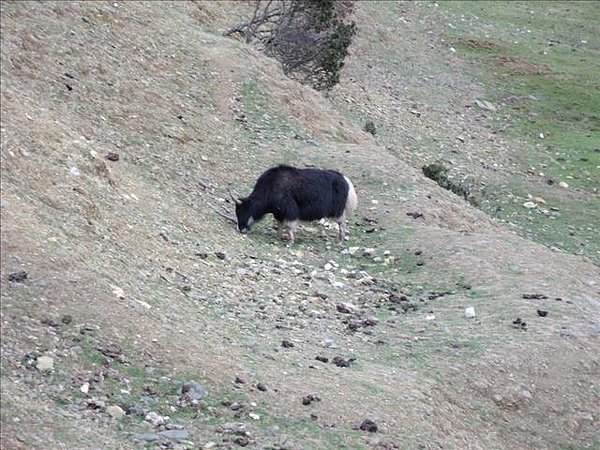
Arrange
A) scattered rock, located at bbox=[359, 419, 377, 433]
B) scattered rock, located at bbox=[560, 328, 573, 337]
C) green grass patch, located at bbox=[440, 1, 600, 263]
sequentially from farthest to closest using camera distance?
green grass patch, located at bbox=[440, 1, 600, 263] → scattered rock, located at bbox=[560, 328, 573, 337] → scattered rock, located at bbox=[359, 419, 377, 433]

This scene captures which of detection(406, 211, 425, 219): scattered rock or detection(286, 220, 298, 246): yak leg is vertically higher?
detection(406, 211, 425, 219): scattered rock

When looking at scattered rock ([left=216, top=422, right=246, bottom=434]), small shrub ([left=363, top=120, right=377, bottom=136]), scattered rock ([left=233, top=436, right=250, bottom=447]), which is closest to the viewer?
Result: scattered rock ([left=233, top=436, right=250, bottom=447])

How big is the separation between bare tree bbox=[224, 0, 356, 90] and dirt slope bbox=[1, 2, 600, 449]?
3765mm

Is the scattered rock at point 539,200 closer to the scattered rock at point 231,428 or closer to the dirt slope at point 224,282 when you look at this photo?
the dirt slope at point 224,282

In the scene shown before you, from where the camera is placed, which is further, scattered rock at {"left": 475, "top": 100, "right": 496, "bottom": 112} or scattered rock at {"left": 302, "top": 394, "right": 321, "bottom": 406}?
scattered rock at {"left": 475, "top": 100, "right": 496, "bottom": 112}

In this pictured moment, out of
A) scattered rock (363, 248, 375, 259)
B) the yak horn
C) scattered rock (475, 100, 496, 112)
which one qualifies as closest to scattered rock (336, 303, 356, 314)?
scattered rock (363, 248, 375, 259)

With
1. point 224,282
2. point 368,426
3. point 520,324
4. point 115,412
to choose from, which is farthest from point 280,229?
point 115,412

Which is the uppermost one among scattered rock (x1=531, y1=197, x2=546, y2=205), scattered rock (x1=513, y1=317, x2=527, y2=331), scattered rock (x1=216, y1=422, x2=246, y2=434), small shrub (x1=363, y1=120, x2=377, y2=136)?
scattered rock (x1=513, y1=317, x2=527, y2=331)

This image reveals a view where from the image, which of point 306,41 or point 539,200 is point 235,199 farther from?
point 306,41

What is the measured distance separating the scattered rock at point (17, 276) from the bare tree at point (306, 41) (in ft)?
47.2

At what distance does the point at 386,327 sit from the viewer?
1178 cm

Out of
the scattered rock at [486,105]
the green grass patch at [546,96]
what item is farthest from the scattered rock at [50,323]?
the scattered rock at [486,105]

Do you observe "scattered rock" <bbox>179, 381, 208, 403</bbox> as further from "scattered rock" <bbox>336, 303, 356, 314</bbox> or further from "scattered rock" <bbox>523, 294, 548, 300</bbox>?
"scattered rock" <bbox>523, 294, 548, 300</bbox>

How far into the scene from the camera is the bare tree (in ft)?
76.4
